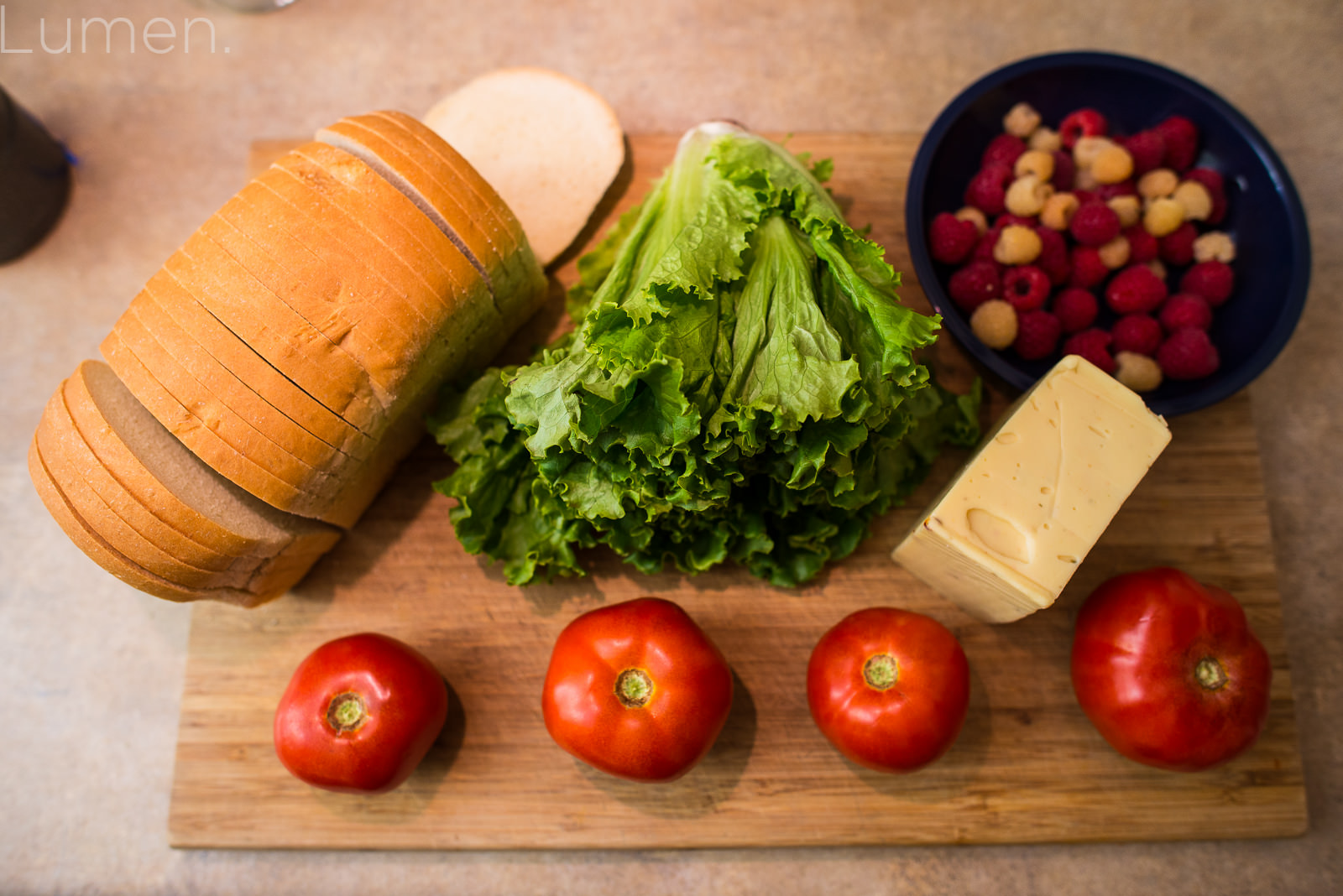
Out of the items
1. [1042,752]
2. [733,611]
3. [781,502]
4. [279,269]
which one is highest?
[279,269]

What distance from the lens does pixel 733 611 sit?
176 centimetres

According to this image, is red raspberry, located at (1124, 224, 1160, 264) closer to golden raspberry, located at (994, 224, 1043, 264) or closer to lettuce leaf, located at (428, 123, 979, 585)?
golden raspberry, located at (994, 224, 1043, 264)

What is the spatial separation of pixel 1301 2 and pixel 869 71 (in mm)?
1170

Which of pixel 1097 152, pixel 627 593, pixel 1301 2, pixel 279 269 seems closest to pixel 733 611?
pixel 627 593

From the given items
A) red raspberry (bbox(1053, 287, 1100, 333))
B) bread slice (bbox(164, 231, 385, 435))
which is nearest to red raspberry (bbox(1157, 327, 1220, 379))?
red raspberry (bbox(1053, 287, 1100, 333))

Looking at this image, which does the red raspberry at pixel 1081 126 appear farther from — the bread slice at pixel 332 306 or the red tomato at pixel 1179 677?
the bread slice at pixel 332 306

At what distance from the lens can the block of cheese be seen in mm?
1436

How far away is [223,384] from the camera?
1.40 m

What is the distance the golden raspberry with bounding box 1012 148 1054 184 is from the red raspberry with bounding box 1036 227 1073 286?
12cm

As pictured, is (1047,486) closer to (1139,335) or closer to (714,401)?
(1139,335)

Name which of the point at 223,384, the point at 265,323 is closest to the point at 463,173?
the point at 265,323

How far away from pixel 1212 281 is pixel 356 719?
1.98m

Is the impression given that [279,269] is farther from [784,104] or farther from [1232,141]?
[1232,141]
